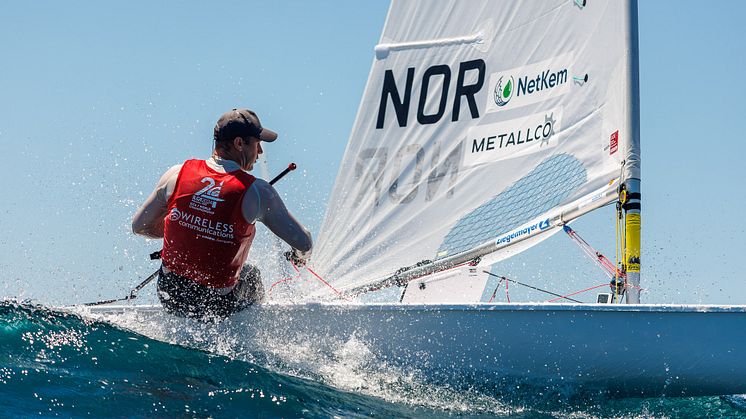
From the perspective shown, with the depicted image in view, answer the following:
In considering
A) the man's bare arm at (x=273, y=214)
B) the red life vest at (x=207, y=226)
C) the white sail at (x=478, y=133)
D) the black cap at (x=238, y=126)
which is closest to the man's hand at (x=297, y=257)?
the man's bare arm at (x=273, y=214)

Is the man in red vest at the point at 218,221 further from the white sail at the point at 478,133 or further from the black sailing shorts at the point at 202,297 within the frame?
the white sail at the point at 478,133

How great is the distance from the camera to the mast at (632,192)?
4.94m

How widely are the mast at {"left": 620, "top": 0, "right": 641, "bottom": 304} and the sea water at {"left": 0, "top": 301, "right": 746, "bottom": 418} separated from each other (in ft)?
2.29

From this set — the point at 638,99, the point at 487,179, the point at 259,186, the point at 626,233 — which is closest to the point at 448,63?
the point at 487,179

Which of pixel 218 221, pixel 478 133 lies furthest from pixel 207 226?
pixel 478 133

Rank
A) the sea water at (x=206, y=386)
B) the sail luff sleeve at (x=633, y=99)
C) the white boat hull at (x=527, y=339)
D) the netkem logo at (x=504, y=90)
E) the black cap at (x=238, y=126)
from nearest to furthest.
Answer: the sea water at (x=206, y=386) → the white boat hull at (x=527, y=339) → the black cap at (x=238, y=126) → the sail luff sleeve at (x=633, y=99) → the netkem logo at (x=504, y=90)

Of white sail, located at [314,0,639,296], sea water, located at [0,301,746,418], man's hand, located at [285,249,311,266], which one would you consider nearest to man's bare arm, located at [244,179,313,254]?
man's hand, located at [285,249,311,266]

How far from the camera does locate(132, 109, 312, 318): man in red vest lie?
13.9 feet

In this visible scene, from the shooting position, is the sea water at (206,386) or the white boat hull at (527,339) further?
the white boat hull at (527,339)

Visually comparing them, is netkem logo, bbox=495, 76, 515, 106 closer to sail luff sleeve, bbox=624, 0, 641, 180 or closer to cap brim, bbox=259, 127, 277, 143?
sail luff sleeve, bbox=624, 0, 641, 180

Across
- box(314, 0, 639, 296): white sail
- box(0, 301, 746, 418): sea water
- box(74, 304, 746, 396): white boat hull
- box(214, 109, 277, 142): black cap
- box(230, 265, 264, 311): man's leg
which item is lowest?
box(0, 301, 746, 418): sea water

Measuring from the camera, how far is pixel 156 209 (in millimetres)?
4492

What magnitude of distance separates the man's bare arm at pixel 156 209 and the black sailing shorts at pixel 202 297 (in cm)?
24

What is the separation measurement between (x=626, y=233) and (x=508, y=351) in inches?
45.8
